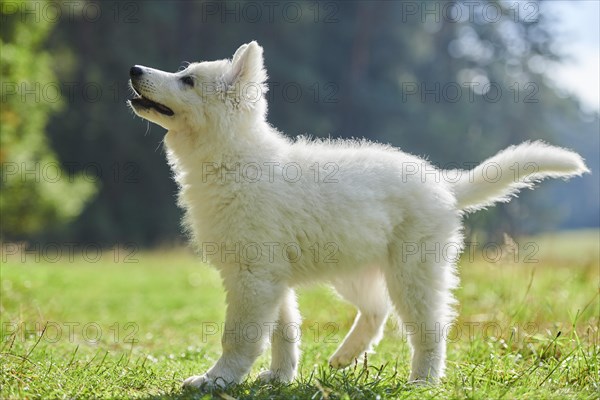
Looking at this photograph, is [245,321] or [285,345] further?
[285,345]

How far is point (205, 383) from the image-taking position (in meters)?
4.06

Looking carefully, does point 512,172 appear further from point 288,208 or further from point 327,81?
point 327,81

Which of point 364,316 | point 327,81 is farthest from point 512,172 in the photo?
point 327,81

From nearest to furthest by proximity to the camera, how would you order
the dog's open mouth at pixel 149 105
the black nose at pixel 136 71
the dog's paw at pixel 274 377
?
the dog's paw at pixel 274 377 < the black nose at pixel 136 71 < the dog's open mouth at pixel 149 105

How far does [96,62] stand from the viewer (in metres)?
28.0

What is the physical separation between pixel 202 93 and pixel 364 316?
207 cm

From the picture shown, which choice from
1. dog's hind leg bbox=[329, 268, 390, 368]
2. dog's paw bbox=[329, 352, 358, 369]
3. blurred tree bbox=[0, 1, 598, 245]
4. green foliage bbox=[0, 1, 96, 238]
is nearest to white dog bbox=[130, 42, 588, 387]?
dog's hind leg bbox=[329, 268, 390, 368]

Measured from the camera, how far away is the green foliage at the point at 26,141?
47.1ft

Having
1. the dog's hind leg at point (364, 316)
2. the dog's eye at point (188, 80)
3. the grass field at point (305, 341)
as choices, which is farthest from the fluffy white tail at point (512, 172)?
the dog's eye at point (188, 80)

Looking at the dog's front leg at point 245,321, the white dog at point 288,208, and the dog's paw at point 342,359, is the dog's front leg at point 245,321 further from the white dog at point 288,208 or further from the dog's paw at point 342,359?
the dog's paw at point 342,359

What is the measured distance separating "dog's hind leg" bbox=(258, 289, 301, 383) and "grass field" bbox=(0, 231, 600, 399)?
0.65 feet

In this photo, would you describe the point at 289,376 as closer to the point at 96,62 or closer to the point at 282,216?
the point at 282,216

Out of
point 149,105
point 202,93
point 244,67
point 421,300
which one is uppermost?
point 244,67

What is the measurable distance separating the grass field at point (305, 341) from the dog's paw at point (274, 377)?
0.17 m
